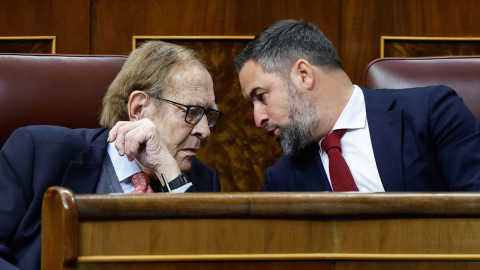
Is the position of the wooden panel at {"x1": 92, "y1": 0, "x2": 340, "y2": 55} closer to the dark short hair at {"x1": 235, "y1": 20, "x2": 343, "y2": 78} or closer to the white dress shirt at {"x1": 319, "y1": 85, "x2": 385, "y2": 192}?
the dark short hair at {"x1": 235, "y1": 20, "x2": 343, "y2": 78}

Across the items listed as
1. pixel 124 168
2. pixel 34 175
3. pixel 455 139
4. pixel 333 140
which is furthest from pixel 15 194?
pixel 455 139

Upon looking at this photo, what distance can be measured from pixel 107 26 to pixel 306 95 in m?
0.79

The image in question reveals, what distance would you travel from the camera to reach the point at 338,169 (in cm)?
140

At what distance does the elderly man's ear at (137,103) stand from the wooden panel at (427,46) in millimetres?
888

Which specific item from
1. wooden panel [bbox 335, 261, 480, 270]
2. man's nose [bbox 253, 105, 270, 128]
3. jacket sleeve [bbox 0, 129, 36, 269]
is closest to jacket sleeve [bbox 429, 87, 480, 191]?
man's nose [bbox 253, 105, 270, 128]

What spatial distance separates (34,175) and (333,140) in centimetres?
67

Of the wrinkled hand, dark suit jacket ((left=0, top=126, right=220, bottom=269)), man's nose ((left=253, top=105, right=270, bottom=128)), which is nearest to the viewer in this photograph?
dark suit jacket ((left=0, top=126, right=220, bottom=269))

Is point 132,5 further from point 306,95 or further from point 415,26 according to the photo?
point 415,26

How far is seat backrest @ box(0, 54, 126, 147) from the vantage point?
1.44 meters

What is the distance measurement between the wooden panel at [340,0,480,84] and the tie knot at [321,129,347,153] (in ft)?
1.79

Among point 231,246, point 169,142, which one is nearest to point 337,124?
point 169,142

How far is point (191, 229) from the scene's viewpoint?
2.33 ft

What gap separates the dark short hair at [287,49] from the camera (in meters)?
1.53

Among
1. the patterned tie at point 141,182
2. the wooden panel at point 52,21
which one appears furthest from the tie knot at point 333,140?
the wooden panel at point 52,21
